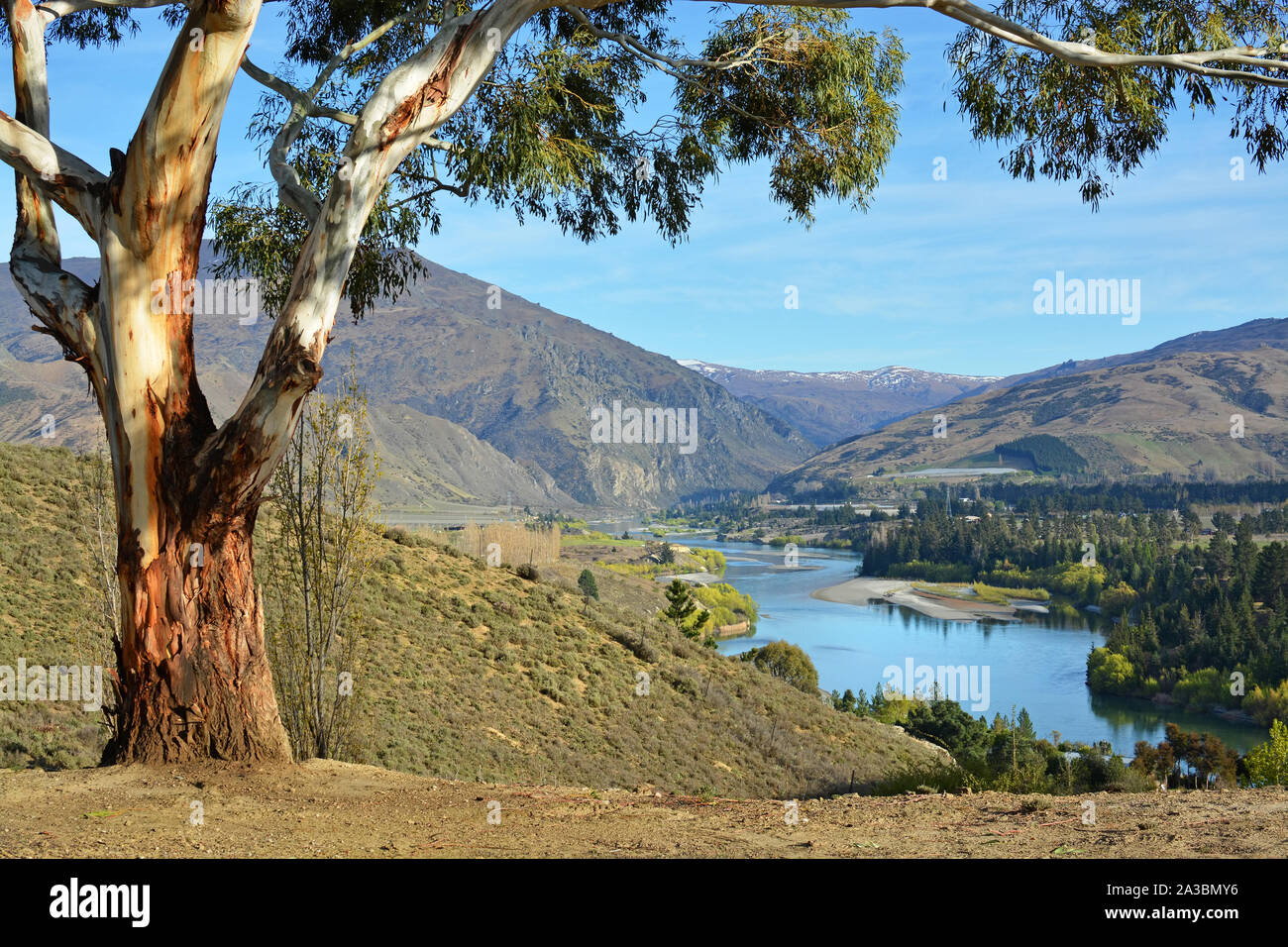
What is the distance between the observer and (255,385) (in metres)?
3.88

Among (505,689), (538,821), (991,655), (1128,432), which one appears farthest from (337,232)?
(1128,432)

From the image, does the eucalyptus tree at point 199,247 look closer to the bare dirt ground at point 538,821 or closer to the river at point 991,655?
the bare dirt ground at point 538,821

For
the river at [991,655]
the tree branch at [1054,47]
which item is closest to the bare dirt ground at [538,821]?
the tree branch at [1054,47]

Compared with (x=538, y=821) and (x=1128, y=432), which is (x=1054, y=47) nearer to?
(x=538, y=821)

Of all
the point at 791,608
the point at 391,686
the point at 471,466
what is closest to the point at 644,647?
the point at 391,686

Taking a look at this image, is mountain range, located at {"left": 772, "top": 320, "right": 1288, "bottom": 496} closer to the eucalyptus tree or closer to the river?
the river

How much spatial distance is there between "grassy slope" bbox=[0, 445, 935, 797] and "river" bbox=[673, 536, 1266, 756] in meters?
20.2

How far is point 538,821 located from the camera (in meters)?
3.34

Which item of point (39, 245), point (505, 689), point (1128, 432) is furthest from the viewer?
point (1128, 432)

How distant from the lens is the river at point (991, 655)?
37.2 metres

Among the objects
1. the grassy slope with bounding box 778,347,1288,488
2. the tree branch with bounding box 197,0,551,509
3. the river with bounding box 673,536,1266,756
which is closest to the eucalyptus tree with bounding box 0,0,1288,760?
the tree branch with bounding box 197,0,551,509

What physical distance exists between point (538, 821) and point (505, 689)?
35.2ft

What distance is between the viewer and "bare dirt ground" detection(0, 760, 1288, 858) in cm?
289
